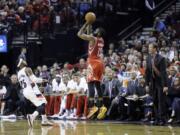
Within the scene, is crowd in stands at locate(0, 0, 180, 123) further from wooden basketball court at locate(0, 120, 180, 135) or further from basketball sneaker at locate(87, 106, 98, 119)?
wooden basketball court at locate(0, 120, 180, 135)

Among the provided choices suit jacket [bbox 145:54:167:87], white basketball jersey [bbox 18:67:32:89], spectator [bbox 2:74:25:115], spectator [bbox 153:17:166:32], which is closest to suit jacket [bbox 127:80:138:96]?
suit jacket [bbox 145:54:167:87]

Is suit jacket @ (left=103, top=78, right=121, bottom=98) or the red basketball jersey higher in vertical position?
the red basketball jersey

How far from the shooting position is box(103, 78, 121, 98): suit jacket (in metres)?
19.3

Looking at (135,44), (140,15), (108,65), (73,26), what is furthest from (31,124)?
(140,15)

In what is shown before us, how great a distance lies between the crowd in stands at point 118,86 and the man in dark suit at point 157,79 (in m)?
0.68

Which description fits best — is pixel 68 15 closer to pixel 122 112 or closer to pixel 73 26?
pixel 73 26

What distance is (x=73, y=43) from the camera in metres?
26.7

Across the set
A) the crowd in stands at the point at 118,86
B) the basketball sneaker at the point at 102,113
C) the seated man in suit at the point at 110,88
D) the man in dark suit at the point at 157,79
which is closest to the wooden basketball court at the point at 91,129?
the man in dark suit at the point at 157,79

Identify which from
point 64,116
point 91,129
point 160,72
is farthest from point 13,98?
point 160,72

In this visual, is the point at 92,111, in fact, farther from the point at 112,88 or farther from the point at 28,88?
the point at 28,88

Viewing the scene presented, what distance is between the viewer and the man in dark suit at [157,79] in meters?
16.2

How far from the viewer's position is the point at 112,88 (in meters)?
19.4

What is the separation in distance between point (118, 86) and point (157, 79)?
3.13 m

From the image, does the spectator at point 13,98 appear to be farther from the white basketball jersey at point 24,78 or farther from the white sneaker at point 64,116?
the white basketball jersey at point 24,78
